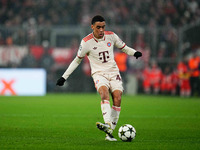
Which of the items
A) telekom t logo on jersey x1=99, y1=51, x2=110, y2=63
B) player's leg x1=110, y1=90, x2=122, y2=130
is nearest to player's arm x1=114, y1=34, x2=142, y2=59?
telekom t logo on jersey x1=99, y1=51, x2=110, y2=63

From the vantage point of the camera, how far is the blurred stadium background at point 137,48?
23781 millimetres

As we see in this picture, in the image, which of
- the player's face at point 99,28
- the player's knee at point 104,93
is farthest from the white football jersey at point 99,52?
the player's knee at point 104,93

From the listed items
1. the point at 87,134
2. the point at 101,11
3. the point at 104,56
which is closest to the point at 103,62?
the point at 104,56

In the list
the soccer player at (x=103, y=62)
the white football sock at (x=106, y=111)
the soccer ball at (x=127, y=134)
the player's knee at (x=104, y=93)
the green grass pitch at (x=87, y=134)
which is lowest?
the green grass pitch at (x=87, y=134)

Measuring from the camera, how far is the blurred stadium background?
2378cm

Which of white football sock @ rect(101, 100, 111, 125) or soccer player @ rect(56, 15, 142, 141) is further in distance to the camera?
soccer player @ rect(56, 15, 142, 141)

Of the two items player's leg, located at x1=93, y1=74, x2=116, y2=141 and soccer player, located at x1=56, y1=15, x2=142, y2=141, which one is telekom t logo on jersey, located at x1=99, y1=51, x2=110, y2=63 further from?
player's leg, located at x1=93, y1=74, x2=116, y2=141

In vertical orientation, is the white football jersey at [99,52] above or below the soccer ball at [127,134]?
above

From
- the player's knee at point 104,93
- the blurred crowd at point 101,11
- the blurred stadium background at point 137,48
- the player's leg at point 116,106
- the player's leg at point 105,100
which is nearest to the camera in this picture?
the player's leg at point 105,100

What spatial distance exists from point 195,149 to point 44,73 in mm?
18324

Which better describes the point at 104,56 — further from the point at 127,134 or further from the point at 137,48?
the point at 137,48

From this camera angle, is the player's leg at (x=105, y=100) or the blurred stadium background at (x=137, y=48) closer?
the player's leg at (x=105, y=100)

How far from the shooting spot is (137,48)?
24.1m

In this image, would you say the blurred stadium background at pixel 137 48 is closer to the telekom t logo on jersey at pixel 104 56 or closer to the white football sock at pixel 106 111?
the telekom t logo on jersey at pixel 104 56
